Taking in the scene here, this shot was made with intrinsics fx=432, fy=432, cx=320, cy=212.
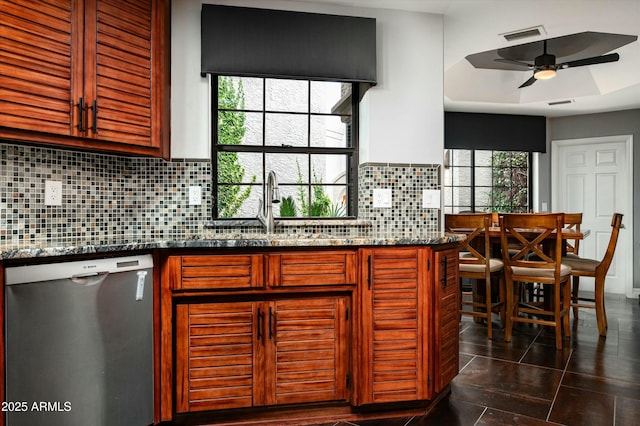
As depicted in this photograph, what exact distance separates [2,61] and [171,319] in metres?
1.28

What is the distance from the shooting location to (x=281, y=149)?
2.81 m

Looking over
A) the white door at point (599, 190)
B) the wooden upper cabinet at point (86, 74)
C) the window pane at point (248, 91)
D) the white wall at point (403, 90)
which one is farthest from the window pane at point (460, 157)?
the wooden upper cabinet at point (86, 74)

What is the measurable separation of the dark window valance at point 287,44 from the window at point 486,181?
3520 millimetres

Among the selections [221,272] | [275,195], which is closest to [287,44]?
[275,195]

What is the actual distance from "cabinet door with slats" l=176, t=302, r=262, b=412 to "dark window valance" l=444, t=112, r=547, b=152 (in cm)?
438

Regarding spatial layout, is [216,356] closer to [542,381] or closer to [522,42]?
[542,381]

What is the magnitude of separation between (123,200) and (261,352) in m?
1.22

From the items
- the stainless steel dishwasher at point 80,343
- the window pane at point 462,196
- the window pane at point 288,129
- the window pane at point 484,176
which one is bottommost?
the stainless steel dishwasher at point 80,343

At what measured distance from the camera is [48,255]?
1.63 m

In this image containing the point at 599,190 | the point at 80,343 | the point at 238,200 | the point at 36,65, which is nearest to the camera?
the point at 80,343

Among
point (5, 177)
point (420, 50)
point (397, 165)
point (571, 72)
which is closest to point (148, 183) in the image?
point (5, 177)

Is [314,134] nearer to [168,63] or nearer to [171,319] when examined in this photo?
[168,63]

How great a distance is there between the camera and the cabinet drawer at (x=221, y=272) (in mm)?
1997

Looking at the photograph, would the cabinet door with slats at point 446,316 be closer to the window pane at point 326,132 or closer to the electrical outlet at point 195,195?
the electrical outlet at point 195,195
